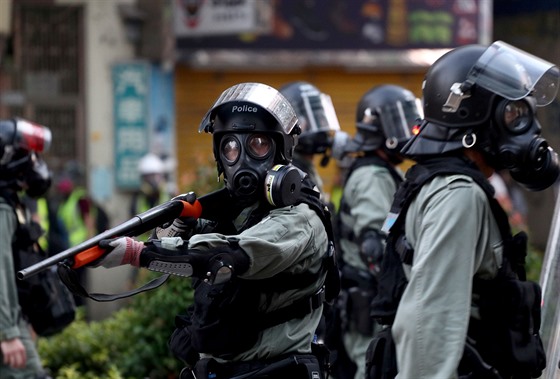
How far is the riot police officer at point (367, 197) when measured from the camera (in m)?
6.64

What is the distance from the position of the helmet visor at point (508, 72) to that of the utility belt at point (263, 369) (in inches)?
53.6

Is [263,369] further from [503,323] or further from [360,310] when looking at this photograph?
[360,310]

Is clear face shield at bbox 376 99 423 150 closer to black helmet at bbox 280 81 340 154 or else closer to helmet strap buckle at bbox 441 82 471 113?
black helmet at bbox 280 81 340 154

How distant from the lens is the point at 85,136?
1495 cm

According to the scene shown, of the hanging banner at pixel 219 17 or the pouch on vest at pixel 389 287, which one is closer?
the pouch on vest at pixel 389 287

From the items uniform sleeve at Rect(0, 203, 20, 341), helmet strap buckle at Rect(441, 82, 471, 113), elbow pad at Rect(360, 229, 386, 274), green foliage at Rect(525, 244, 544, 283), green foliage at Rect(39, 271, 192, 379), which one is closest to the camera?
helmet strap buckle at Rect(441, 82, 471, 113)

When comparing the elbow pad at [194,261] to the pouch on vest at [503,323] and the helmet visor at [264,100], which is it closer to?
the helmet visor at [264,100]

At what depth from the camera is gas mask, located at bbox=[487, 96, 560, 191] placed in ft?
13.1

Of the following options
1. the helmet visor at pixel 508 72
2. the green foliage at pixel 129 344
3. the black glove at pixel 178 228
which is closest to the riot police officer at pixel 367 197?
the green foliage at pixel 129 344

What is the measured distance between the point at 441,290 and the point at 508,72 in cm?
85

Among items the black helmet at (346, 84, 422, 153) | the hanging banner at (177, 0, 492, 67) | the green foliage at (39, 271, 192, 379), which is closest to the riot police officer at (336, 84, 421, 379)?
the black helmet at (346, 84, 422, 153)

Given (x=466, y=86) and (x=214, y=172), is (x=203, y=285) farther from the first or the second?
(x=214, y=172)

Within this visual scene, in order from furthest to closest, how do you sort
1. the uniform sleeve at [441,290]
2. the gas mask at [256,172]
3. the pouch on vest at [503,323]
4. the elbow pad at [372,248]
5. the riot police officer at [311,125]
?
the riot police officer at [311,125], the elbow pad at [372,248], the gas mask at [256,172], the pouch on vest at [503,323], the uniform sleeve at [441,290]

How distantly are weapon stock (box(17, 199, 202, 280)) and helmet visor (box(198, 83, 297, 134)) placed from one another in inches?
18.0
